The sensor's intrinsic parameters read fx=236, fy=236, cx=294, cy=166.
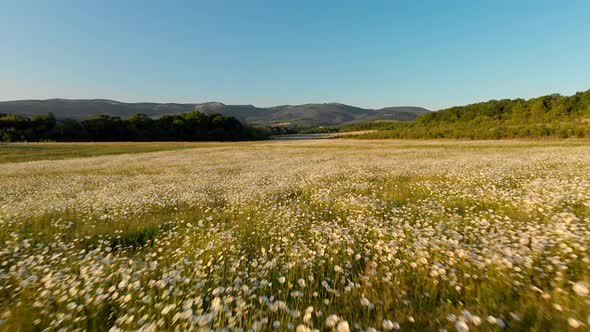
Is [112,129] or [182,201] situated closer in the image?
[182,201]

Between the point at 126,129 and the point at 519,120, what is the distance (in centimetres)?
11698

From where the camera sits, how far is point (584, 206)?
19.4 feet

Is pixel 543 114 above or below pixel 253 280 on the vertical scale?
above

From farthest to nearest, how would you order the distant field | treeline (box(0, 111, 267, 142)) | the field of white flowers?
treeline (box(0, 111, 267, 142)), the distant field, the field of white flowers

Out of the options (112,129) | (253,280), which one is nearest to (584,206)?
(253,280)

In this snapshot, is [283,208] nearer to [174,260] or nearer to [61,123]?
[174,260]

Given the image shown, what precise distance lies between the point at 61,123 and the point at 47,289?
98616 millimetres

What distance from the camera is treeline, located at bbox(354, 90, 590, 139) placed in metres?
45.3

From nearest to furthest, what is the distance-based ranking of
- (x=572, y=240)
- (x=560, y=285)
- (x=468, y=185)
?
(x=560, y=285) < (x=572, y=240) < (x=468, y=185)

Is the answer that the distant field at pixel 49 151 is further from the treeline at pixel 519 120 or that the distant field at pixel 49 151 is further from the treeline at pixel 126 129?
the treeline at pixel 519 120

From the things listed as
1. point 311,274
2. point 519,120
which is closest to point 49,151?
point 311,274

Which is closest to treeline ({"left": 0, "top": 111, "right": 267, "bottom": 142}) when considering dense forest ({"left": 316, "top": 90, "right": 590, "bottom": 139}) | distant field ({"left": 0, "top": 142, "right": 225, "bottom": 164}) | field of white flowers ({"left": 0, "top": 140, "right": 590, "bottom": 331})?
distant field ({"left": 0, "top": 142, "right": 225, "bottom": 164})

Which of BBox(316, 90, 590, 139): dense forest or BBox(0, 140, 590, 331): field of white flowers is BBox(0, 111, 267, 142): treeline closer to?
BBox(316, 90, 590, 139): dense forest

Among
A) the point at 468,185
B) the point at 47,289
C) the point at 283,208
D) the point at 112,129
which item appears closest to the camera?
the point at 47,289
